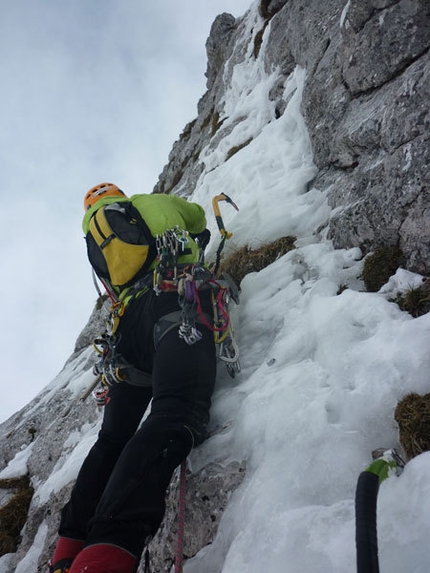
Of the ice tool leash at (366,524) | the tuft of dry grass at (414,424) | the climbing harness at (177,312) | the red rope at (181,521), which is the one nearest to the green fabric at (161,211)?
the climbing harness at (177,312)

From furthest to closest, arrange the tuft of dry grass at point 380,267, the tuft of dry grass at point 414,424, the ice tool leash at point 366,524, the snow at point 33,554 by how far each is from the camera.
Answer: the snow at point 33,554
the tuft of dry grass at point 380,267
the tuft of dry grass at point 414,424
the ice tool leash at point 366,524

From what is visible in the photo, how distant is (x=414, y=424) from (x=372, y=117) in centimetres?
395

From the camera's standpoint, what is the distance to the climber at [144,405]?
8.14 ft

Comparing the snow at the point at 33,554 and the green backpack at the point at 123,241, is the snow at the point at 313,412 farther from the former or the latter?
the green backpack at the point at 123,241

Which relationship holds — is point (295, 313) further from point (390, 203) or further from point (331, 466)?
point (331, 466)

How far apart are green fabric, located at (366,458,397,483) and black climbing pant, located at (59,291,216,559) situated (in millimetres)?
1457

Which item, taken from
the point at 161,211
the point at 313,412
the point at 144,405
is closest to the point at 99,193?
the point at 161,211

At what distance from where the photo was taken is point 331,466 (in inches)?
98.0

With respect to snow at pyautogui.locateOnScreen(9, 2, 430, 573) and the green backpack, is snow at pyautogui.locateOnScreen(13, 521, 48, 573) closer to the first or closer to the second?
snow at pyautogui.locateOnScreen(9, 2, 430, 573)

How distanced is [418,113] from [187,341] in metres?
3.28

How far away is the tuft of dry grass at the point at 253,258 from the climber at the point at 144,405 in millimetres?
1028

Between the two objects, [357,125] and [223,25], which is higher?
[223,25]

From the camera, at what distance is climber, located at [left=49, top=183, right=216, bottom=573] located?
8.14 feet

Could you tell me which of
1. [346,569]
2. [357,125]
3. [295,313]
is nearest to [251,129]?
[357,125]
